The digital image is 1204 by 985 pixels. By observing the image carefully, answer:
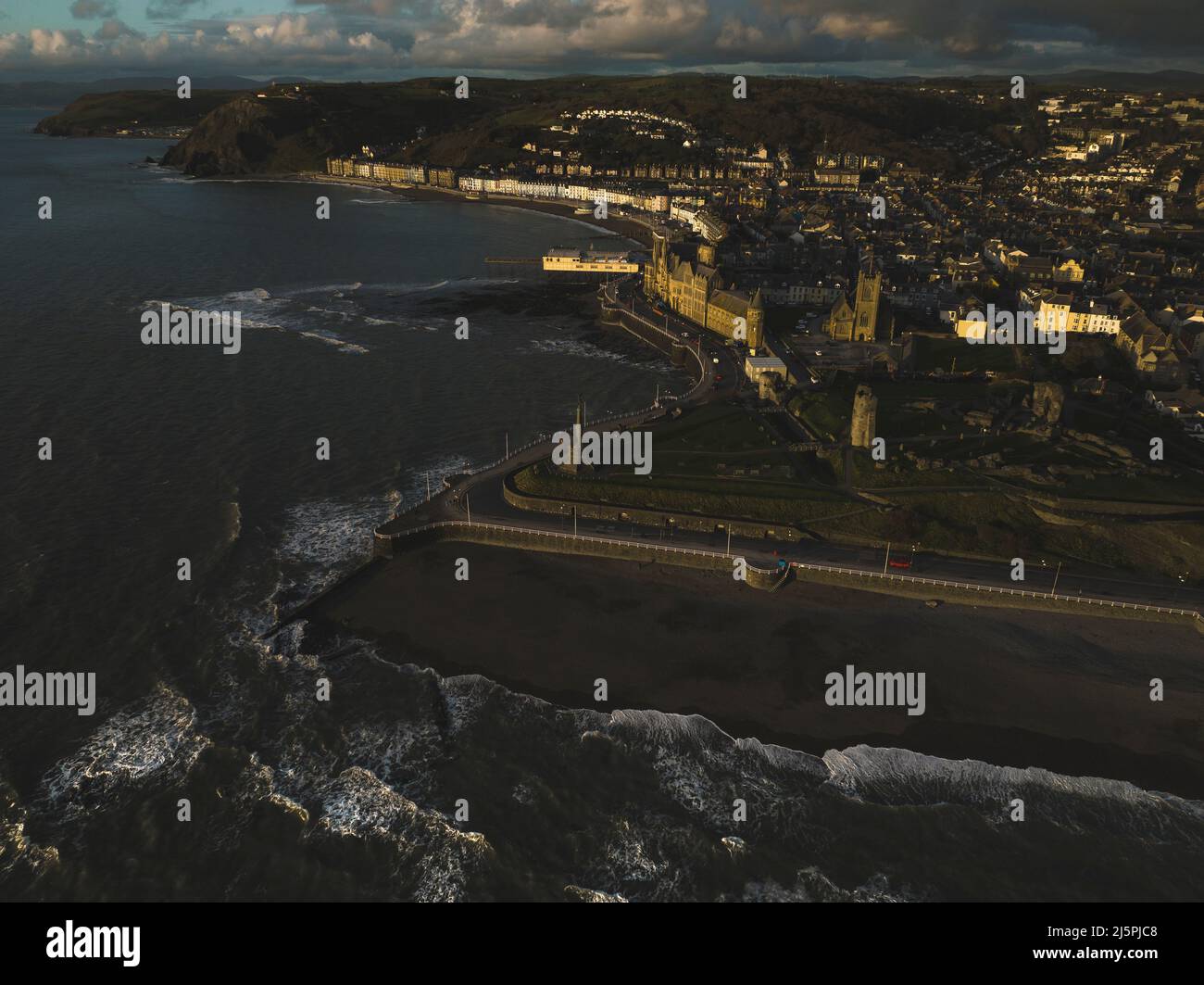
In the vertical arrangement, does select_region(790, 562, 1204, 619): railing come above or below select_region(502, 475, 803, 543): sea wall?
below

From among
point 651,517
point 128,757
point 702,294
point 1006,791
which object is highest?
point 702,294

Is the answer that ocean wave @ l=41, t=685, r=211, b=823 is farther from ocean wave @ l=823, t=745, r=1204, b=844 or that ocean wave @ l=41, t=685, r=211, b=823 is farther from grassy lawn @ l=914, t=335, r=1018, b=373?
grassy lawn @ l=914, t=335, r=1018, b=373

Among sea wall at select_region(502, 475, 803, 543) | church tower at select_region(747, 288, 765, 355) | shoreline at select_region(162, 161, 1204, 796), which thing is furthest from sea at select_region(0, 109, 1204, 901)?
church tower at select_region(747, 288, 765, 355)

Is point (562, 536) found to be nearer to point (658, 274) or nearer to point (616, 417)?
point (616, 417)

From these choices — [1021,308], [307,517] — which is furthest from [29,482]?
[1021,308]

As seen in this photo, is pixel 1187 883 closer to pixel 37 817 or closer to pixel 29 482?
pixel 37 817

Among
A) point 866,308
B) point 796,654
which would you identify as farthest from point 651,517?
point 866,308
